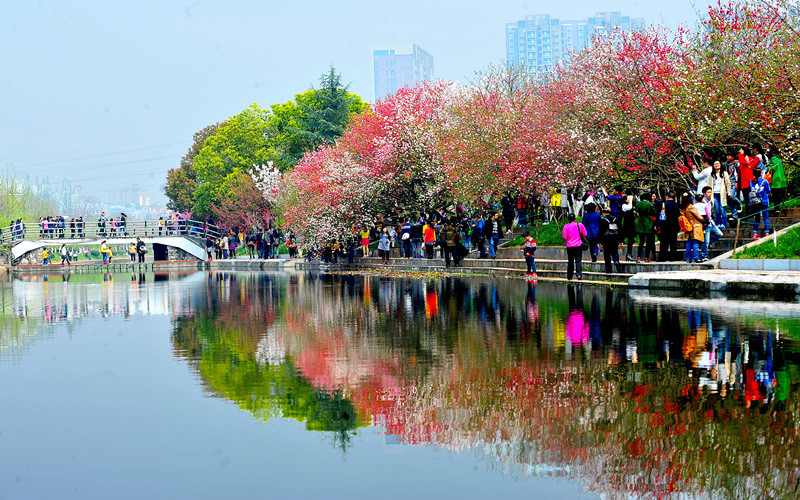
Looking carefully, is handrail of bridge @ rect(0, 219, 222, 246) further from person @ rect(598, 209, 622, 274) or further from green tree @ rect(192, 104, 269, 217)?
person @ rect(598, 209, 622, 274)

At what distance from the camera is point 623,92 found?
32969 millimetres

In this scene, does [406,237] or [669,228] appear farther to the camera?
[406,237]

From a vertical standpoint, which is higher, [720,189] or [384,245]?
[720,189]

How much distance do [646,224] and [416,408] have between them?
56.9 feet

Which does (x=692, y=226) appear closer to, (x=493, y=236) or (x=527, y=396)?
(x=493, y=236)

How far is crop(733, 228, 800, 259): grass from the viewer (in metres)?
21.3

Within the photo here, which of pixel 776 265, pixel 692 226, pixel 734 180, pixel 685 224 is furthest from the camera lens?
pixel 734 180

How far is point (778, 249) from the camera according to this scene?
71.1 feet

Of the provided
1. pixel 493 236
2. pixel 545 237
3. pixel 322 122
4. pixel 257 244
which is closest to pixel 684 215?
pixel 545 237

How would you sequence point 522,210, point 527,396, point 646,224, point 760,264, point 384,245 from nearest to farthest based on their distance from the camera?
1. point 527,396
2. point 760,264
3. point 646,224
4. point 522,210
5. point 384,245

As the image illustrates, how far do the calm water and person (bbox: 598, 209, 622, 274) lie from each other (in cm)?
830

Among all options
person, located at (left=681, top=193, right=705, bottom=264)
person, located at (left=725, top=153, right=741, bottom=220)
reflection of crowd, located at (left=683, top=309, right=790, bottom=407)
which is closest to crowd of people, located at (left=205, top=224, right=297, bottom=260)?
person, located at (left=725, top=153, right=741, bottom=220)

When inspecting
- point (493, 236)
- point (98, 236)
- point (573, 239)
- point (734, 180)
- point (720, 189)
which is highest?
point (98, 236)

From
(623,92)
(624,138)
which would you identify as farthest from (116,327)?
(623,92)
